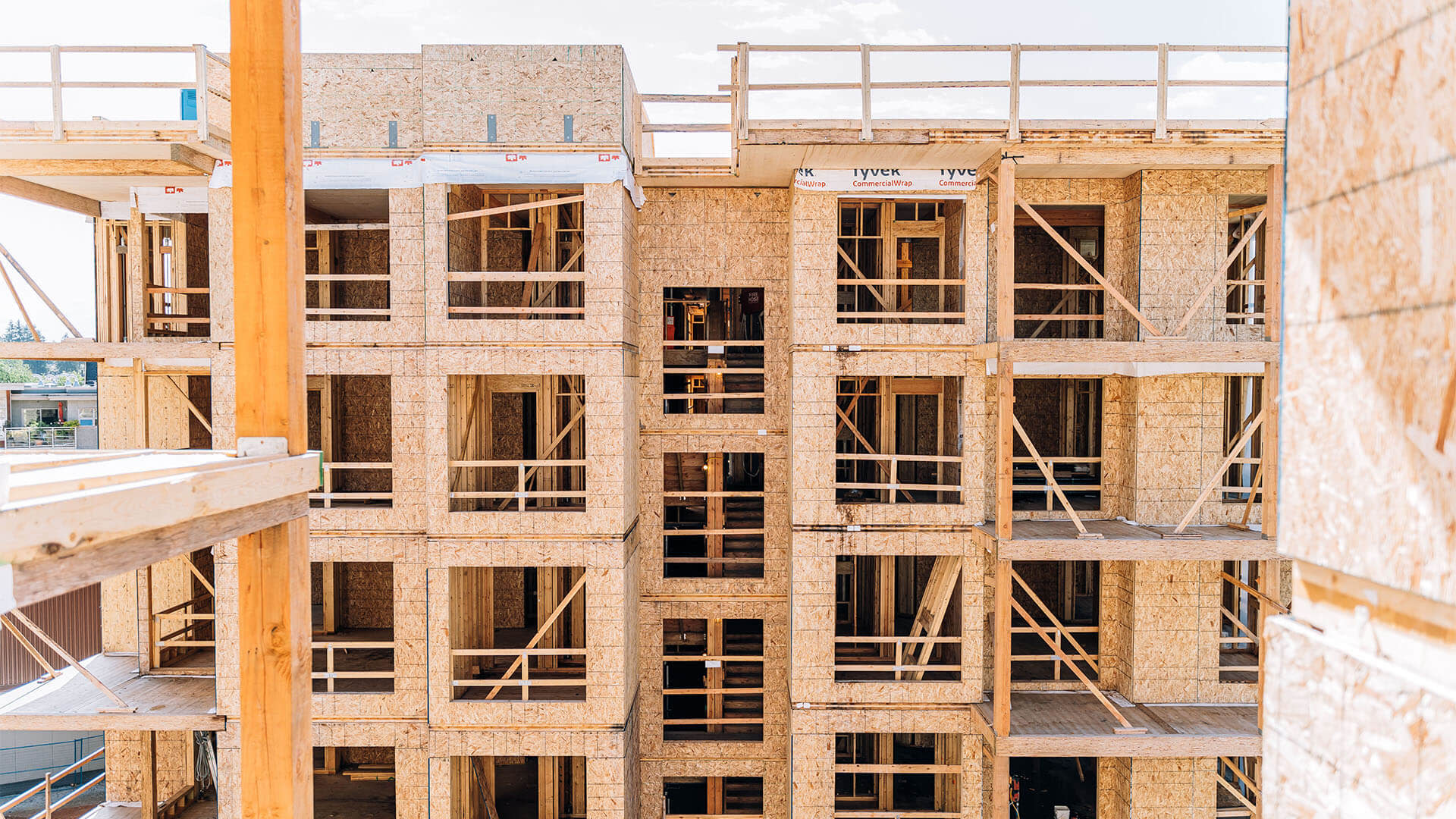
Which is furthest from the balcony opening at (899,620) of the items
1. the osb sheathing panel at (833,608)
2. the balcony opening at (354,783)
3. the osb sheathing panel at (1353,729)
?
the osb sheathing panel at (1353,729)

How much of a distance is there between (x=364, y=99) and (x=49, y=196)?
5365 millimetres

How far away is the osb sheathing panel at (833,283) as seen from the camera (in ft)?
34.3

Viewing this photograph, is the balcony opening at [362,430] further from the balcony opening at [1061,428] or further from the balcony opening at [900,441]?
the balcony opening at [1061,428]

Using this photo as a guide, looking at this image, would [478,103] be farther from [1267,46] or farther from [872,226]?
[1267,46]

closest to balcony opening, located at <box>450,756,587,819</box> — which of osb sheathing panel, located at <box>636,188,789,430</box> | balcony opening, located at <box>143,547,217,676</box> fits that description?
balcony opening, located at <box>143,547,217,676</box>

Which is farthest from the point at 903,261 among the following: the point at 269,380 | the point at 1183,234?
the point at 269,380

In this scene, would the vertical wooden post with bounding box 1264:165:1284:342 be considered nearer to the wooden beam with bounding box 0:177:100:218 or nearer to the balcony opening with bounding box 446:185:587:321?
the balcony opening with bounding box 446:185:587:321

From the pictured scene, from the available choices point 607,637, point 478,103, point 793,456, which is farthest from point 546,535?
point 478,103

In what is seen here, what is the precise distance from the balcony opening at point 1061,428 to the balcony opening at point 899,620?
2.56 m

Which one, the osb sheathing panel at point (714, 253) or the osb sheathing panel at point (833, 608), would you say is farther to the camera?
the osb sheathing panel at point (714, 253)

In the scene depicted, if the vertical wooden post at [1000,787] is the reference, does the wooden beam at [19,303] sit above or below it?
above

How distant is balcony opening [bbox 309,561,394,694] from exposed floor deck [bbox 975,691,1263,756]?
9185 mm

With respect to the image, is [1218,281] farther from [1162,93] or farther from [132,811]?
[132,811]

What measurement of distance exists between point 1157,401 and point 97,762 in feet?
91.0
